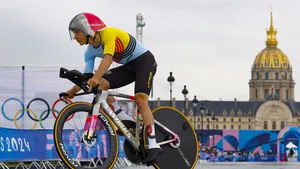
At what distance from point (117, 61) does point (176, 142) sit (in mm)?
1140

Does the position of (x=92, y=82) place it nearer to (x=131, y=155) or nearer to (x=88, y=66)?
(x=88, y=66)

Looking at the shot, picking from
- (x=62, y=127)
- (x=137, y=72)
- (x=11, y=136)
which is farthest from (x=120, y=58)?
(x=11, y=136)

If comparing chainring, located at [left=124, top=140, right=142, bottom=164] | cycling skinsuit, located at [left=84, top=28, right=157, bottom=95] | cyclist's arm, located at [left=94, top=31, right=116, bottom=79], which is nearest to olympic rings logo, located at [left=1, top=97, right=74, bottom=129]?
chainring, located at [left=124, top=140, right=142, bottom=164]

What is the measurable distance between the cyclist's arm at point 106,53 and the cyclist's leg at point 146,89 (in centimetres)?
47

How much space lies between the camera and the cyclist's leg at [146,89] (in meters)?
8.11

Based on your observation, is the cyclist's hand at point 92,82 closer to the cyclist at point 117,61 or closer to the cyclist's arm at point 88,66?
the cyclist at point 117,61

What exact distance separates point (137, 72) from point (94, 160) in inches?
33.9

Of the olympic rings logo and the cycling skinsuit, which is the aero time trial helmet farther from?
the olympic rings logo

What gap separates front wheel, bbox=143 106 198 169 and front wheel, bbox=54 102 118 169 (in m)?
0.64

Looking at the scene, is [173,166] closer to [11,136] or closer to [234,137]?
[11,136]

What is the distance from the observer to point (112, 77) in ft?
27.0

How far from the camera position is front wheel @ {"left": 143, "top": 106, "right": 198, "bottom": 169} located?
876cm

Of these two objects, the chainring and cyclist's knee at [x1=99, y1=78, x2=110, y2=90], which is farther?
the chainring

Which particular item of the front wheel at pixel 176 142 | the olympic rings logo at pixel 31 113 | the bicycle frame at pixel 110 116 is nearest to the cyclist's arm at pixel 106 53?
the bicycle frame at pixel 110 116
